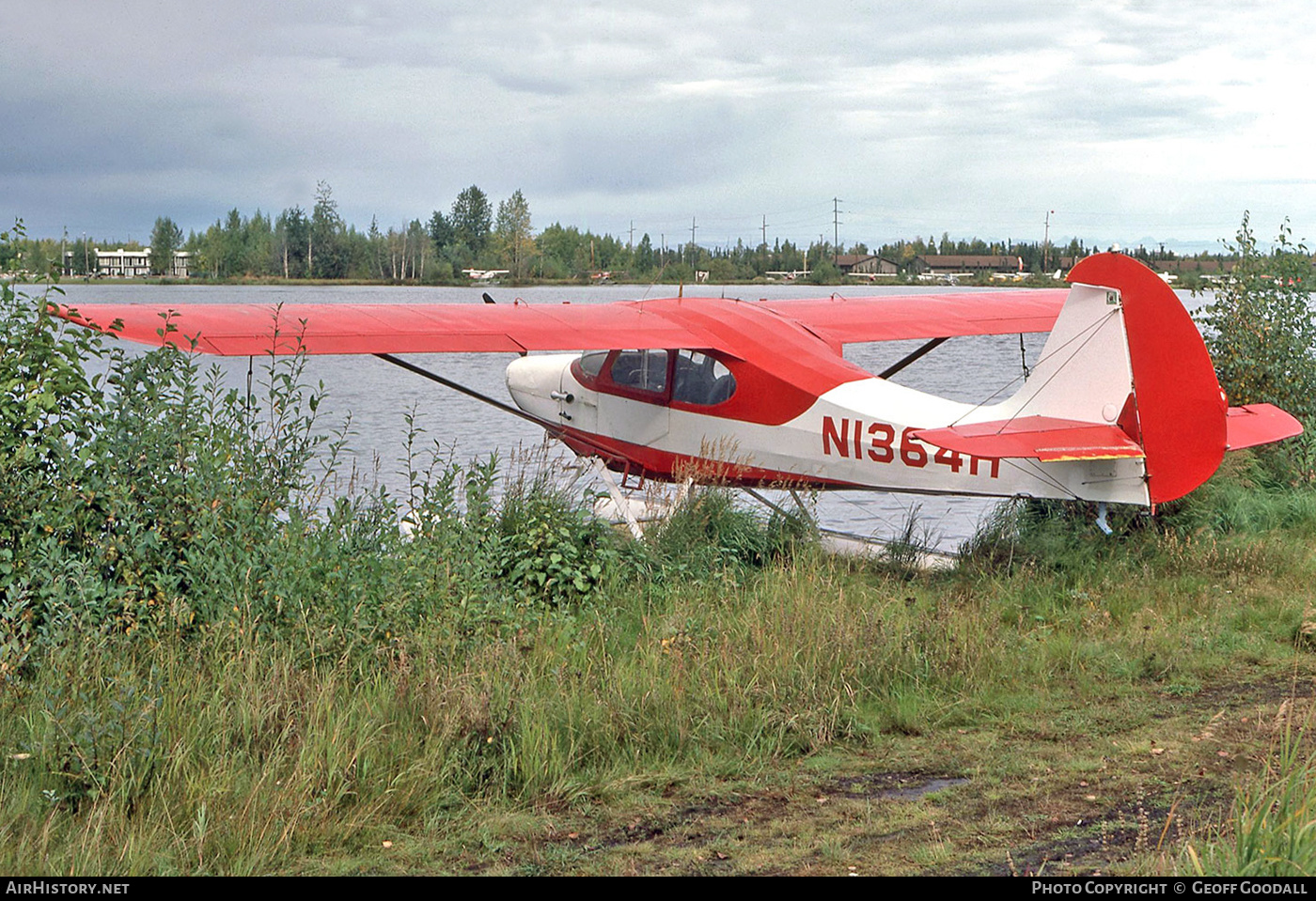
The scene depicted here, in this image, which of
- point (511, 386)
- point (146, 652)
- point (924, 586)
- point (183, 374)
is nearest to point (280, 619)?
point (146, 652)

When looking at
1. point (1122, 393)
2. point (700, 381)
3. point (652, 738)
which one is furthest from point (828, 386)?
point (652, 738)

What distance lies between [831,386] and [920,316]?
396 centimetres

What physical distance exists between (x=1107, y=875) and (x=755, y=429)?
638cm

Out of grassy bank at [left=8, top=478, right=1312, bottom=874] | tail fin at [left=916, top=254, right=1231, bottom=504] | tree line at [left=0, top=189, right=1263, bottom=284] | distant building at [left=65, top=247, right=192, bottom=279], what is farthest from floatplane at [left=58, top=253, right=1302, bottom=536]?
distant building at [left=65, top=247, right=192, bottom=279]

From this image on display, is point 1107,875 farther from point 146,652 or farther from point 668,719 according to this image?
point 146,652

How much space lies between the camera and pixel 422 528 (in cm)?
614

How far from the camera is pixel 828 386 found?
30.1 ft

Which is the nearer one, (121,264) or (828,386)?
(828,386)

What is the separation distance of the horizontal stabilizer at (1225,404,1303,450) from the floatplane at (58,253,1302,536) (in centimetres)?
2

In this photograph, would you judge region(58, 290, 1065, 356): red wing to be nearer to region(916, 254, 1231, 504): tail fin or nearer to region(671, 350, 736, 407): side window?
region(671, 350, 736, 407): side window

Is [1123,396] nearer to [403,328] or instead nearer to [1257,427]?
[1257,427]

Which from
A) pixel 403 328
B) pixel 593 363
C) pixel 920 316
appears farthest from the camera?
pixel 920 316

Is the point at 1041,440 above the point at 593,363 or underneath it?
underneath

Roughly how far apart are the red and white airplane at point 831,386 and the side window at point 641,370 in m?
0.02
